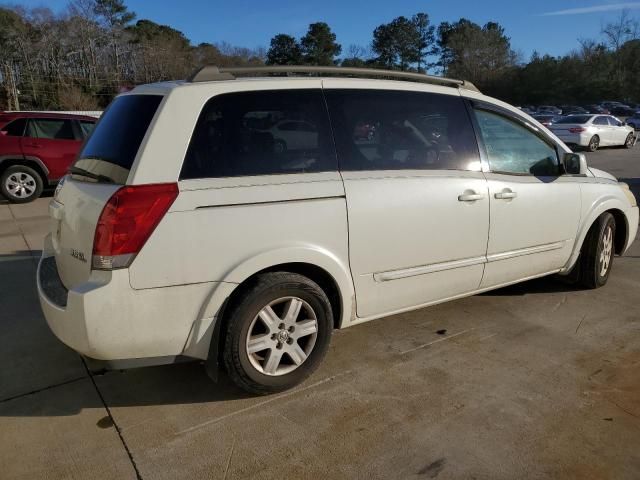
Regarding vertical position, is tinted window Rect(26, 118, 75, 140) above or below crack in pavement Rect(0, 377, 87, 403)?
above

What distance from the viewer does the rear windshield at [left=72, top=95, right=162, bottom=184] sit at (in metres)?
2.83

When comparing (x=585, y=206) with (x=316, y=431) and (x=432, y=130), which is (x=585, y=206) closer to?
(x=432, y=130)

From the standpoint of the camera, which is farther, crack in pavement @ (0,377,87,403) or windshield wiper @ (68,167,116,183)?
crack in pavement @ (0,377,87,403)

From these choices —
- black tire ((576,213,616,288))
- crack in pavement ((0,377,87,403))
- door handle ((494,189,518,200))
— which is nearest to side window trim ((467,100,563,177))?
door handle ((494,189,518,200))

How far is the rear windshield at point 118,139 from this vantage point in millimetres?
2826

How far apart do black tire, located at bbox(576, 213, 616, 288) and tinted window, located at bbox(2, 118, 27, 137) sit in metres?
9.57

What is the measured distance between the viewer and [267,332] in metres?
3.04

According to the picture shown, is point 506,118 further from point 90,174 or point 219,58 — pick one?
point 219,58

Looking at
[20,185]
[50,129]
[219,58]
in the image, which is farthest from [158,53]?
[20,185]

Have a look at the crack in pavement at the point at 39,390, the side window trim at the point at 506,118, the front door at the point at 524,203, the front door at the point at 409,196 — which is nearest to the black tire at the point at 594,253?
the front door at the point at 524,203

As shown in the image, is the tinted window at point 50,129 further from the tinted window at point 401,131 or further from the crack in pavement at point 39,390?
the tinted window at point 401,131

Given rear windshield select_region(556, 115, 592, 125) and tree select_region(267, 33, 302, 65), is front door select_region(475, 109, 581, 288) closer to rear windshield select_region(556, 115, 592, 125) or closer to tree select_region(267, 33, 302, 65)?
rear windshield select_region(556, 115, 592, 125)

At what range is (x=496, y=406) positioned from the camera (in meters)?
3.03

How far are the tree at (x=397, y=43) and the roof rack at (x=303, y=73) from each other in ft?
292
